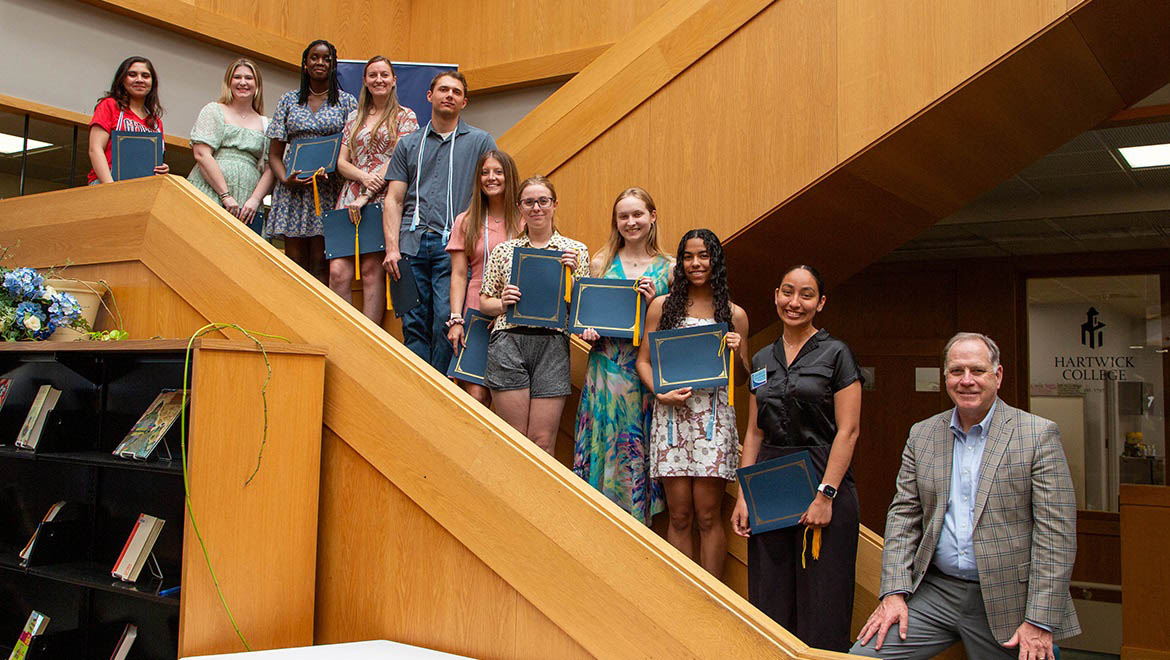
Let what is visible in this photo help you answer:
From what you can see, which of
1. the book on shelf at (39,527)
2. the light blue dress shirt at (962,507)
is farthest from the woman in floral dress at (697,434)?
the book on shelf at (39,527)

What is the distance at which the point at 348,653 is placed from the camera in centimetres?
253

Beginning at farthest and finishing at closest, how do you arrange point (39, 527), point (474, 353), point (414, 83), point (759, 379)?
point (414, 83)
point (474, 353)
point (39, 527)
point (759, 379)

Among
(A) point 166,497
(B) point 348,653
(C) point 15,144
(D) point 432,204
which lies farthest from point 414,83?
(B) point 348,653

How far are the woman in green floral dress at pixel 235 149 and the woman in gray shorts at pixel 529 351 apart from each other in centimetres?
150

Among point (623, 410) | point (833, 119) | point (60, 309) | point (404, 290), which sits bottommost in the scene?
point (623, 410)

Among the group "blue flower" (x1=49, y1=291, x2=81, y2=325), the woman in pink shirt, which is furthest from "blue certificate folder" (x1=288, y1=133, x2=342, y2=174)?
"blue flower" (x1=49, y1=291, x2=81, y2=325)

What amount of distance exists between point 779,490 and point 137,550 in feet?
6.63

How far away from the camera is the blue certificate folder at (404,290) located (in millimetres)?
3697

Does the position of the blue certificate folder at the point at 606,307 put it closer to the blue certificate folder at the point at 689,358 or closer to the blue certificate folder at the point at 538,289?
the blue certificate folder at the point at 538,289

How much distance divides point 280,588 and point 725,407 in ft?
4.90

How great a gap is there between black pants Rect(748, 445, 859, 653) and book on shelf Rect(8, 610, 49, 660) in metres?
2.41

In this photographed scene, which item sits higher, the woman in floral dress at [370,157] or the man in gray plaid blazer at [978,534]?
the woman in floral dress at [370,157]

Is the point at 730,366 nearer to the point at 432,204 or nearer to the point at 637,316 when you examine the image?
the point at 637,316

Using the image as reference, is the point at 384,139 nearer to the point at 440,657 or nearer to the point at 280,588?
the point at 280,588
